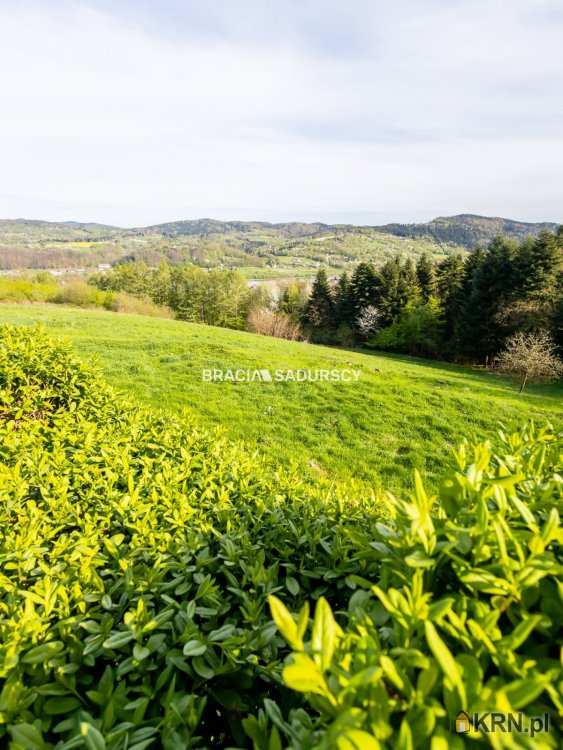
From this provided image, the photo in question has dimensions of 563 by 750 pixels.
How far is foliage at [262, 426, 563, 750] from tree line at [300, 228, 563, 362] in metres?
33.0

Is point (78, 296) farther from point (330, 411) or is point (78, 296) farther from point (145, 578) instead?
point (145, 578)

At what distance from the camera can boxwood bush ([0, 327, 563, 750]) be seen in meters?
0.82

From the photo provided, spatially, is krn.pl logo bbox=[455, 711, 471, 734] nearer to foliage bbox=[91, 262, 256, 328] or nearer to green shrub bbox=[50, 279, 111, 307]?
→ green shrub bbox=[50, 279, 111, 307]

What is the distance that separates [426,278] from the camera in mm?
44281

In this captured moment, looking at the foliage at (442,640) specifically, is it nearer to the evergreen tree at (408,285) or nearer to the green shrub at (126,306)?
the green shrub at (126,306)

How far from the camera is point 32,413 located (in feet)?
13.6

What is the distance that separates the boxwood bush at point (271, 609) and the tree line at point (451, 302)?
32604mm

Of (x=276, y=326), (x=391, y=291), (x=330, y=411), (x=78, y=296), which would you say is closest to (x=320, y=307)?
(x=391, y=291)

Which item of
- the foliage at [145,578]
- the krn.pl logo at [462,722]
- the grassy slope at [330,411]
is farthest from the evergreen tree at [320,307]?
the krn.pl logo at [462,722]

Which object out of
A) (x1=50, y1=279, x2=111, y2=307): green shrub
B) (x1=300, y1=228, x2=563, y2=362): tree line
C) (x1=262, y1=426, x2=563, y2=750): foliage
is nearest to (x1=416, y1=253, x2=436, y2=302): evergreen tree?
(x1=300, y1=228, x2=563, y2=362): tree line

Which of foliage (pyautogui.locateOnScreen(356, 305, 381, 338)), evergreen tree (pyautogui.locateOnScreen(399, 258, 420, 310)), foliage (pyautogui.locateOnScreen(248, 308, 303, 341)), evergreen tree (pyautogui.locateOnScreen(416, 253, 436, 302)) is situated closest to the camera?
foliage (pyautogui.locateOnScreen(248, 308, 303, 341))

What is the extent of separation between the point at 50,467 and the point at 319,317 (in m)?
48.0

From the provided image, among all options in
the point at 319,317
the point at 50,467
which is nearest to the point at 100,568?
the point at 50,467

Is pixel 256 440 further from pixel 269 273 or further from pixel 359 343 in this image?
pixel 269 273
